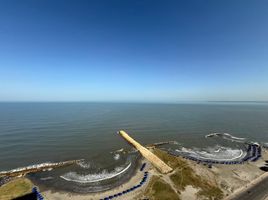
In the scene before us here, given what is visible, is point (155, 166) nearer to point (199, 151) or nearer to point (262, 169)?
point (199, 151)

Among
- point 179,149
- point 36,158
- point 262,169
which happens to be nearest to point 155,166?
point 179,149

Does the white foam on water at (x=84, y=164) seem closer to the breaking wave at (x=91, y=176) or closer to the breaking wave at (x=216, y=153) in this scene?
the breaking wave at (x=91, y=176)

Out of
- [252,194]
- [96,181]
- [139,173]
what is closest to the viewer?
[252,194]

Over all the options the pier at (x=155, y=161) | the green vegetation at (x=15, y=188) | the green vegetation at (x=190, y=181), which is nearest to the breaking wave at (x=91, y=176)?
the green vegetation at (x=15, y=188)

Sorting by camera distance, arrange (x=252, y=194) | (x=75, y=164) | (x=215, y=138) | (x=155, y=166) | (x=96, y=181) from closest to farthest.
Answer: (x=252, y=194) < (x=96, y=181) < (x=155, y=166) < (x=75, y=164) < (x=215, y=138)

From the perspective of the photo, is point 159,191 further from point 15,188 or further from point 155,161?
point 15,188

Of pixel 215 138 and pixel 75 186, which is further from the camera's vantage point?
pixel 215 138
